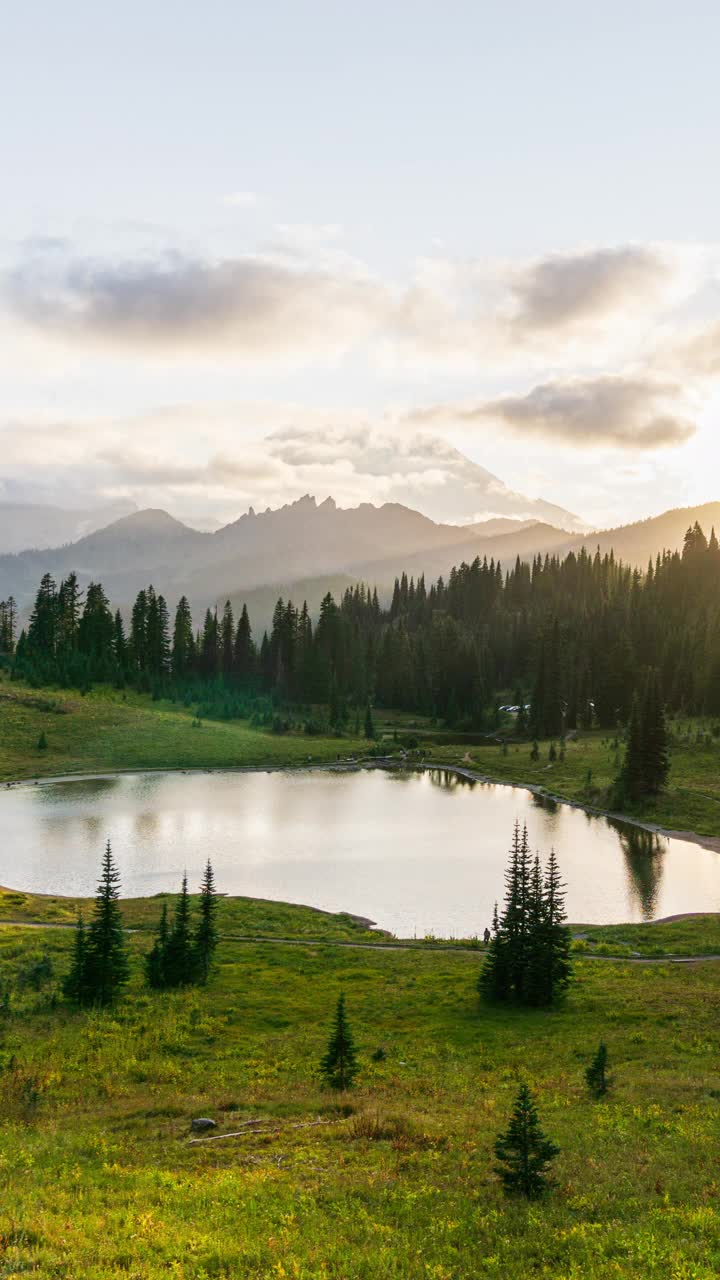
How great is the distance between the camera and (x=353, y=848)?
76625 mm

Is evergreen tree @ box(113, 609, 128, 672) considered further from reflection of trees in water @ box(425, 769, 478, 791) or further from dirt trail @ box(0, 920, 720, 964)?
dirt trail @ box(0, 920, 720, 964)

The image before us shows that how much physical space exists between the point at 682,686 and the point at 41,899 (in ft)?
433

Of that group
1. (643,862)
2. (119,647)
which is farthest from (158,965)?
(119,647)

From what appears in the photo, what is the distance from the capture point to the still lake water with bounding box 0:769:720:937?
200ft

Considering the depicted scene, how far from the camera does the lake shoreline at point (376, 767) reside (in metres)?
85.4

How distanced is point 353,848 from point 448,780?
158 feet

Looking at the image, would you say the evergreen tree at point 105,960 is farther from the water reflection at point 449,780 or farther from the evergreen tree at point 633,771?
the water reflection at point 449,780

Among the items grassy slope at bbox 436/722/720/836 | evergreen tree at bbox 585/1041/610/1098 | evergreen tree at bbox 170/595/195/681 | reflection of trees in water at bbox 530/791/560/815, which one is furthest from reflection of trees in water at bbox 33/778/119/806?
evergreen tree at bbox 585/1041/610/1098

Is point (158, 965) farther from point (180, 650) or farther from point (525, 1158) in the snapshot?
point (180, 650)

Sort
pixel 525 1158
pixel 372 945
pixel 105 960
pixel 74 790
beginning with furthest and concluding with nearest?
pixel 74 790 → pixel 372 945 → pixel 105 960 → pixel 525 1158

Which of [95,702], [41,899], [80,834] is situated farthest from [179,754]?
[41,899]

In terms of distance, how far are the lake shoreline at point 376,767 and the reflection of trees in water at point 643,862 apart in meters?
2.05

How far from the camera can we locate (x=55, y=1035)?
3244 centimetres

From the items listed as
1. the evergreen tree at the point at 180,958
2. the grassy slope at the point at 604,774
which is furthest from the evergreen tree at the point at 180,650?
the evergreen tree at the point at 180,958
